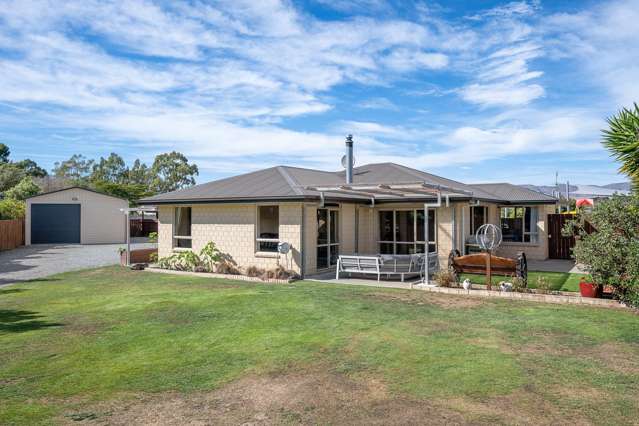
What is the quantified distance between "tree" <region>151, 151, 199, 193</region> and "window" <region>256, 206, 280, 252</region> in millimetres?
54796

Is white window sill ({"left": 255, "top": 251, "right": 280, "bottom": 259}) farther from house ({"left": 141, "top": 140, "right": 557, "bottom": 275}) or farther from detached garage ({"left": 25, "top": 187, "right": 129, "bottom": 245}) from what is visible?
detached garage ({"left": 25, "top": 187, "right": 129, "bottom": 245})

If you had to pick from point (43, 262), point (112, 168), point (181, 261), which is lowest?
point (43, 262)

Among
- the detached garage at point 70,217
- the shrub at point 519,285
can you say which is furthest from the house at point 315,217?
the detached garage at point 70,217

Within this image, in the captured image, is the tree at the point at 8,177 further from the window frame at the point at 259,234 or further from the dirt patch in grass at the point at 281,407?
the dirt patch in grass at the point at 281,407

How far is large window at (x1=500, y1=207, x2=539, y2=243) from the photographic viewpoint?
843 inches

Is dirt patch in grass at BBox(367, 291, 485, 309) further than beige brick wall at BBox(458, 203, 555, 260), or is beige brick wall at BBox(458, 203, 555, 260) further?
beige brick wall at BBox(458, 203, 555, 260)

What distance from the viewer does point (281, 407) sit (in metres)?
5.08

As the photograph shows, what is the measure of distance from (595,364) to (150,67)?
54.3 ft

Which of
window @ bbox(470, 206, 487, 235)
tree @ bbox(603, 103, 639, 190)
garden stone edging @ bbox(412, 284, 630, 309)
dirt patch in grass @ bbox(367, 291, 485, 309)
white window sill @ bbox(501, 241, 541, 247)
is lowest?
dirt patch in grass @ bbox(367, 291, 485, 309)

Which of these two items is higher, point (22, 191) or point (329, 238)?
point (22, 191)

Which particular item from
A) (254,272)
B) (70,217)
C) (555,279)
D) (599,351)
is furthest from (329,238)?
(70,217)

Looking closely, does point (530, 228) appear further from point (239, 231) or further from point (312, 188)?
point (239, 231)

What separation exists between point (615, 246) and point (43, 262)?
21622mm

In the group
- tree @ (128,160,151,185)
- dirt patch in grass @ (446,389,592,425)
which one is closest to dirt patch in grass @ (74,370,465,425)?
dirt patch in grass @ (446,389,592,425)
